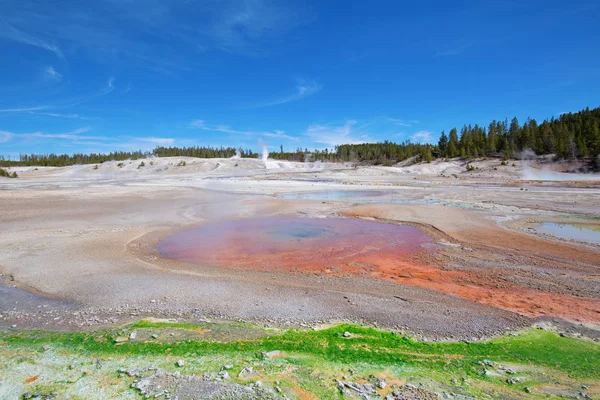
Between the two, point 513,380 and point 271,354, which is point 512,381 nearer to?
point 513,380

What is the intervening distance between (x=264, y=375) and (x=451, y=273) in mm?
5935

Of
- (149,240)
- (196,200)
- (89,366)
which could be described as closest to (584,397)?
(89,366)

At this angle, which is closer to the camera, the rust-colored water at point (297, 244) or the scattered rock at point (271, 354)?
the scattered rock at point (271, 354)

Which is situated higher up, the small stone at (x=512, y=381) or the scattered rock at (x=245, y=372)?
the scattered rock at (x=245, y=372)

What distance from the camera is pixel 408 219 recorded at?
52.6 feet

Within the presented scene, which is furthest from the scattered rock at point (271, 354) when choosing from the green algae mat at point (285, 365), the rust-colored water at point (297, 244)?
the rust-colored water at point (297, 244)

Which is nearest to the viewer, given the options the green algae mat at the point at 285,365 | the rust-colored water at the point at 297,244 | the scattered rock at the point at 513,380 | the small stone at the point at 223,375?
the green algae mat at the point at 285,365

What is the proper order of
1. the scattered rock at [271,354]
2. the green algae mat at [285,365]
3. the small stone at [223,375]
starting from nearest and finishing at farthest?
1. the green algae mat at [285,365]
2. the small stone at [223,375]
3. the scattered rock at [271,354]

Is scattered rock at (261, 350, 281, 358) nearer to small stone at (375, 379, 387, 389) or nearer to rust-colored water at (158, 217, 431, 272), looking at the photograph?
Answer: small stone at (375, 379, 387, 389)

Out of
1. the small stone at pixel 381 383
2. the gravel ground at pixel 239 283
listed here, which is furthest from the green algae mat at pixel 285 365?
the gravel ground at pixel 239 283

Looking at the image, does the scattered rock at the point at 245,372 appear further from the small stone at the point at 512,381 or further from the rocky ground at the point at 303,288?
the small stone at the point at 512,381

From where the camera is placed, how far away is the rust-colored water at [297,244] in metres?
9.55

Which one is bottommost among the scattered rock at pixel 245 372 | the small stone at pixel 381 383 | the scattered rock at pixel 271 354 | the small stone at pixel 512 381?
the small stone at pixel 512 381

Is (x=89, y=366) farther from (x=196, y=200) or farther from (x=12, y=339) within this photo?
(x=196, y=200)
